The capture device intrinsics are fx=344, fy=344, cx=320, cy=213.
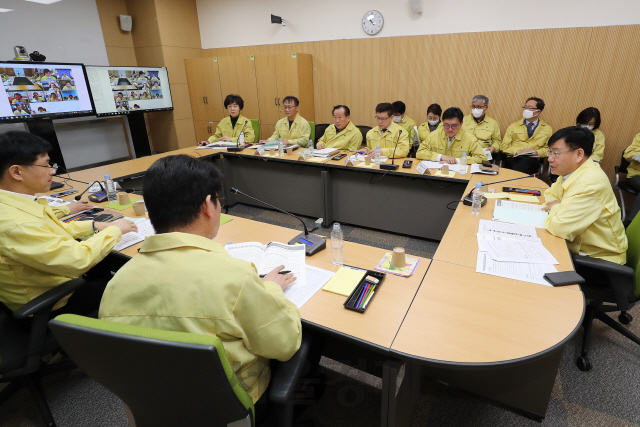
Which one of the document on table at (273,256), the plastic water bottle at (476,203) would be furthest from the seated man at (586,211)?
the document on table at (273,256)

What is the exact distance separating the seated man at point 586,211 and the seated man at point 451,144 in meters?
1.44

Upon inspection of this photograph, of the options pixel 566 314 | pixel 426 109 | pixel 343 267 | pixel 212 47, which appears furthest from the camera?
pixel 212 47

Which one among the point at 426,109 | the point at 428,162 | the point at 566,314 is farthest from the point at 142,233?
the point at 426,109

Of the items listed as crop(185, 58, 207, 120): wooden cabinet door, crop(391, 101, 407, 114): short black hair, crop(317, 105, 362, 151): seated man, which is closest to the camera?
crop(317, 105, 362, 151): seated man

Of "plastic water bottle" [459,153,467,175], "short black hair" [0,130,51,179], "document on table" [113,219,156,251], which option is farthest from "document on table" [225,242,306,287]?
"plastic water bottle" [459,153,467,175]

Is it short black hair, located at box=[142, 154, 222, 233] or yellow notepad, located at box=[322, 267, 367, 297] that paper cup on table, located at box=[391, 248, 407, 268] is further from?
short black hair, located at box=[142, 154, 222, 233]

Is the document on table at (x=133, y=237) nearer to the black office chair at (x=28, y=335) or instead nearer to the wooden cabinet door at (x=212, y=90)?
the black office chair at (x=28, y=335)

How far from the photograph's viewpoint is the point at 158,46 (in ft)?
19.1

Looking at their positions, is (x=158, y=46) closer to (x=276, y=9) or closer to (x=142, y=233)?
(x=276, y=9)

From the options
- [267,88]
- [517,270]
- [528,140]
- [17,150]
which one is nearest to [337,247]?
[517,270]

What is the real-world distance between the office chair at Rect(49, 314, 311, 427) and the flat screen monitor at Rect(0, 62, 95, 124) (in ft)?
16.5

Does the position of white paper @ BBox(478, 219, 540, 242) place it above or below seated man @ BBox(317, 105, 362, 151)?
below

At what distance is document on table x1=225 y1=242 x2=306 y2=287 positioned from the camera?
1.55 metres

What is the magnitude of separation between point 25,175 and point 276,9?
5.10 meters
